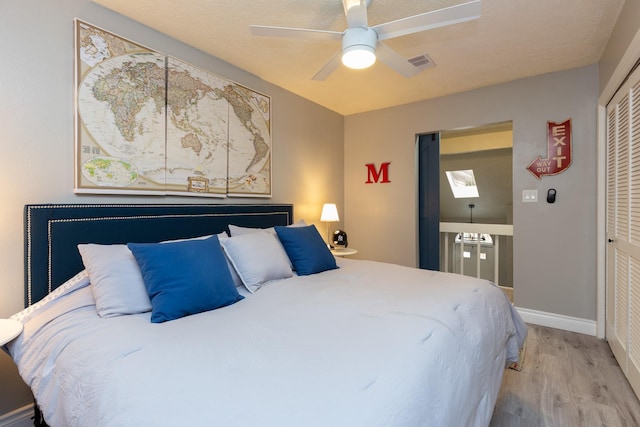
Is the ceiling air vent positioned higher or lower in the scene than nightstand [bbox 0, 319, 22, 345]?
higher

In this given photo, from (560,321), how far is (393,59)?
9.70 ft

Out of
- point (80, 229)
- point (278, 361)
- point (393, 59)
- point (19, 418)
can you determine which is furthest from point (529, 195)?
point (19, 418)

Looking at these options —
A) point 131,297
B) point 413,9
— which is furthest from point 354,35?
point 131,297

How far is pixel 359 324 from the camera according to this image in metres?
1.37

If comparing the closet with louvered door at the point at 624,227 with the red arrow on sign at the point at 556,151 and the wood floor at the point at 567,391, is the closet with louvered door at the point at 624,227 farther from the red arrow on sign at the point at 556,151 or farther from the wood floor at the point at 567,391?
the red arrow on sign at the point at 556,151

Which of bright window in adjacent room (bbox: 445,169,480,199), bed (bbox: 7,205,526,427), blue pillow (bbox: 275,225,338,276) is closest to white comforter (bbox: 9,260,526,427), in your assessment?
bed (bbox: 7,205,526,427)

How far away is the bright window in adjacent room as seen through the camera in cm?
549

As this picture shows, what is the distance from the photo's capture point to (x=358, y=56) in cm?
181

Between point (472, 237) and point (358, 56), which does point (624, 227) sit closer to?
point (358, 56)

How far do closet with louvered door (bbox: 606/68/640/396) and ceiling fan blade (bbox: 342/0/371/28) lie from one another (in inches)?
67.1

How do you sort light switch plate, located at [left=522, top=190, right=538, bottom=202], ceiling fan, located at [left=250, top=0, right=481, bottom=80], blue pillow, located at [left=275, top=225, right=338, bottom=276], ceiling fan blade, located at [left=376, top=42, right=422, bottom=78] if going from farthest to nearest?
light switch plate, located at [left=522, top=190, right=538, bottom=202]
blue pillow, located at [left=275, top=225, right=338, bottom=276]
ceiling fan blade, located at [left=376, top=42, right=422, bottom=78]
ceiling fan, located at [left=250, top=0, right=481, bottom=80]

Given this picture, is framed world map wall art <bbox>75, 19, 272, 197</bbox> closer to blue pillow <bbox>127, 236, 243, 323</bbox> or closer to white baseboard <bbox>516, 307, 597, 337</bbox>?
blue pillow <bbox>127, 236, 243, 323</bbox>

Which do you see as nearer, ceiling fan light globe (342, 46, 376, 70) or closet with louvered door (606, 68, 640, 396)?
ceiling fan light globe (342, 46, 376, 70)

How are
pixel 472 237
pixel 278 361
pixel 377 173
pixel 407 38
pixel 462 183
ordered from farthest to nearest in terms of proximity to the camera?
pixel 462 183 → pixel 472 237 → pixel 377 173 → pixel 407 38 → pixel 278 361
